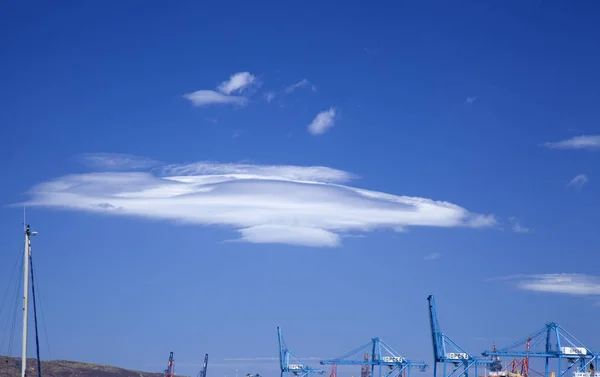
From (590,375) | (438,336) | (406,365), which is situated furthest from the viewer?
(406,365)

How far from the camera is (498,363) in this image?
545 feet

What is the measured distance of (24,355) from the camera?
242 feet

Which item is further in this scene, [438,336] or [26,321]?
[438,336]

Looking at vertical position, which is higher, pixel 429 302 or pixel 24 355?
pixel 429 302

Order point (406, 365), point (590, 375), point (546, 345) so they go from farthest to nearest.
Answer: point (406, 365) < point (546, 345) < point (590, 375)

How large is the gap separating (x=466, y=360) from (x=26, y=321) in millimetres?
118265

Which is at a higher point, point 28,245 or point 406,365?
point 28,245

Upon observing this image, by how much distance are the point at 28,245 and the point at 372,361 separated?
452 feet

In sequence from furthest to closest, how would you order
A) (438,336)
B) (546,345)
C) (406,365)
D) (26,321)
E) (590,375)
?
(406,365)
(438,336)
(546,345)
(590,375)
(26,321)

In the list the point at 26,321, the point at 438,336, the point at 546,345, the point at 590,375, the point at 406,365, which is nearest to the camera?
the point at 26,321

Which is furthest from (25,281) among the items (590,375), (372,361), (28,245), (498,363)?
(372,361)

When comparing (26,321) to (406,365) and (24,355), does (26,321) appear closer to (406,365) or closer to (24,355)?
(24,355)

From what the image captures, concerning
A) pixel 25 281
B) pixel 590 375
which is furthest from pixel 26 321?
pixel 590 375

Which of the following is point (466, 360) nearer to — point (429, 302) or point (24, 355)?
point (429, 302)
